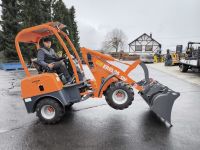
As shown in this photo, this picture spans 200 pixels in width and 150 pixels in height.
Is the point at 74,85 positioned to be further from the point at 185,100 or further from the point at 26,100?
the point at 185,100

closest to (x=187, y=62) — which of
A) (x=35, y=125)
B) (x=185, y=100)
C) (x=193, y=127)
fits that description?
(x=185, y=100)

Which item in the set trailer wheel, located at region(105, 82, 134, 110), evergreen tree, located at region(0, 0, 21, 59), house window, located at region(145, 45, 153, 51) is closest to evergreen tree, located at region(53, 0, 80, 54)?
evergreen tree, located at region(0, 0, 21, 59)

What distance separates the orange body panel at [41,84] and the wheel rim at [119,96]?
1352 millimetres

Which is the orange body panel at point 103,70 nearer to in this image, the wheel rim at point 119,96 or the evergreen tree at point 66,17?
the wheel rim at point 119,96

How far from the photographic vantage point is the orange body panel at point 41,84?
617 centimetres

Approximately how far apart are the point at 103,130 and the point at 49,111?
152cm

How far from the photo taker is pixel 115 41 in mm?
73000

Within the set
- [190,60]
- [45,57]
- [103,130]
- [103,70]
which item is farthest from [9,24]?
[103,130]

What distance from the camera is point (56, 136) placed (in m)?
5.56

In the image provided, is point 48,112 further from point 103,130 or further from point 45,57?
point 103,130

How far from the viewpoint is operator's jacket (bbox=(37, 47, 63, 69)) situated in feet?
20.8

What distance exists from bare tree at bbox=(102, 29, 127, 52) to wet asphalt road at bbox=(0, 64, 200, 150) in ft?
212

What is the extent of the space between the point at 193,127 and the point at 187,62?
581 inches

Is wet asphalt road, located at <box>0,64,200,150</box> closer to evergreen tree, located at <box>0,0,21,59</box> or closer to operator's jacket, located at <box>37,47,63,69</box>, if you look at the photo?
operator's jacket, located at <box>37,47,63,69</box>
